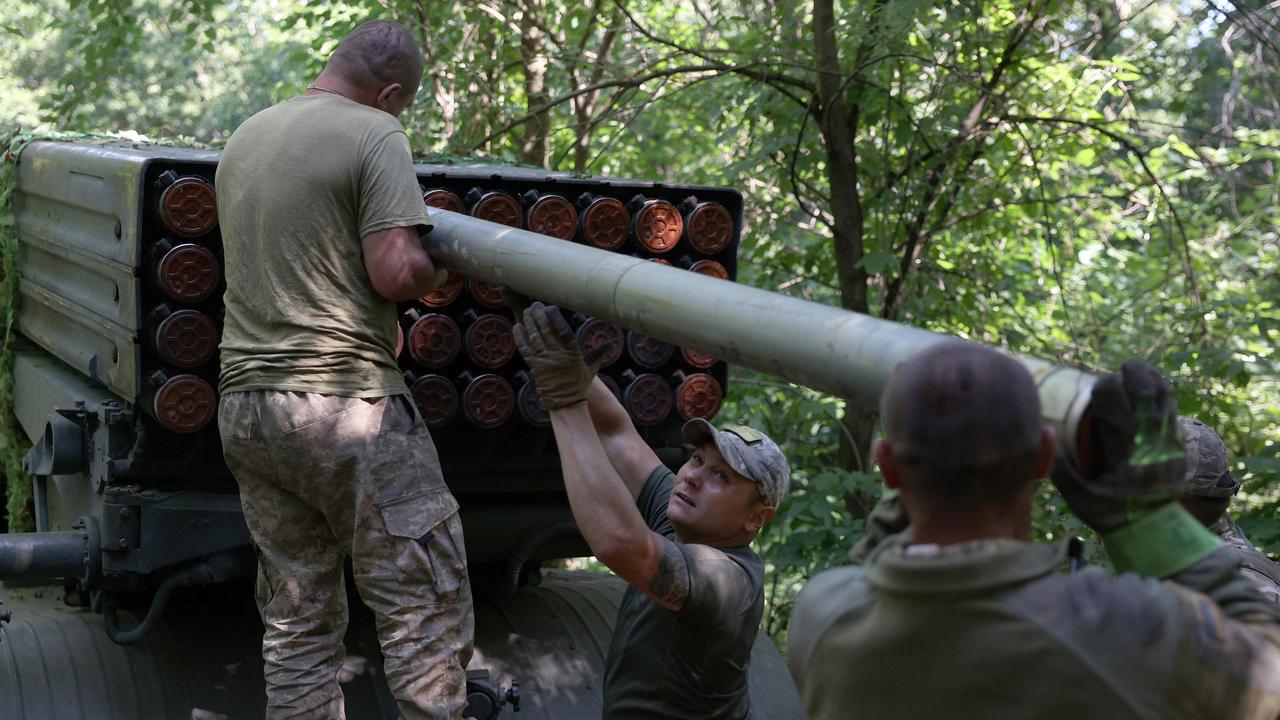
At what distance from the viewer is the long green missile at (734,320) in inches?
79.9

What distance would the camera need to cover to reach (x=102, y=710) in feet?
13.6

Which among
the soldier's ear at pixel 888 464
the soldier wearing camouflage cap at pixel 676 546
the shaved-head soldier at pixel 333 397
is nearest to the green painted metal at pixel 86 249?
the shaved-head soldier at pixel 333 397

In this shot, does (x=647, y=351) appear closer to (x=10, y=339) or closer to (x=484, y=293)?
(x=484, y=293)

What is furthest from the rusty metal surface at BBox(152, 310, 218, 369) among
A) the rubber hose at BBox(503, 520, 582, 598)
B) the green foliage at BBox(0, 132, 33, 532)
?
the green foliage at BBox(0, 132, 33, 532)

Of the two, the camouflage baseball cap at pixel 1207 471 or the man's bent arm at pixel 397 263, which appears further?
the man's bent arm at pixel 397 263

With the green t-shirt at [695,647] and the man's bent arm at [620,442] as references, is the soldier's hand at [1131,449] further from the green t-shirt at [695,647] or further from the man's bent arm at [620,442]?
the man's bent arm at [620,442]

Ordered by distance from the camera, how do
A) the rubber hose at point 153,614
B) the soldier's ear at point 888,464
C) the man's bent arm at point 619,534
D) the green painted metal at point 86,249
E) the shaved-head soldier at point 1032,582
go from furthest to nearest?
1. the rubber hose at point 153,614
2. the green painted metal at point 86,249
3. the man's bent arm at point 619,534
4. the soldier's ear at point 888,464
5. the shaved-head soldier at point 1032,582

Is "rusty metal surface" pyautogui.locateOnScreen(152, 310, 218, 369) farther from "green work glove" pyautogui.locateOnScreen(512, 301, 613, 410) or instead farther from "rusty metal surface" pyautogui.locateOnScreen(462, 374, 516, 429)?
"green work glove" pyautogui.locateOnScreen(512, 301, 613, 410)

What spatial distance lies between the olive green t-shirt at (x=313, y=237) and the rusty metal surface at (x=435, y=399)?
0.51 m

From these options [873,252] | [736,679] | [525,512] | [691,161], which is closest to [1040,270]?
[873,252]

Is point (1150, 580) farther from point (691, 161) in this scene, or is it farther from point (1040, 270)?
point (691, 161)

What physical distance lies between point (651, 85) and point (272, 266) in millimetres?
6049

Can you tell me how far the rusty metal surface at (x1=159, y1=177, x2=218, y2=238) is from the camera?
394 centimetres

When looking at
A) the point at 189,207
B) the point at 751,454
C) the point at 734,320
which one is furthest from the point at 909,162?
the point at 734,320
